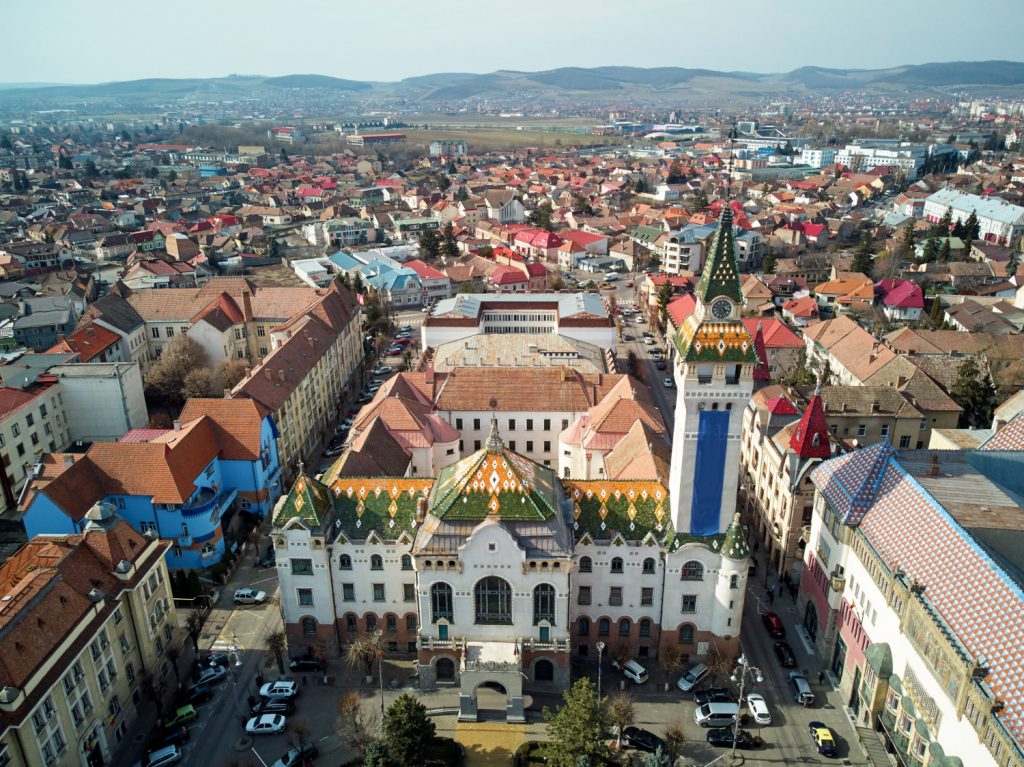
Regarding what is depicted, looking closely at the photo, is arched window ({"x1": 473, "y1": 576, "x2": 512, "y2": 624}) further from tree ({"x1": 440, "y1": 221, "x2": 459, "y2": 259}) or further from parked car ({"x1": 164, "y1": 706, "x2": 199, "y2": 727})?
tree ({"x1": 440, "y1": 221, "x2": 459, "y2": 259})

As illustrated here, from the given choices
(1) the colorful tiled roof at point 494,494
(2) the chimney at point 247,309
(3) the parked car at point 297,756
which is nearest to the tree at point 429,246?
(2) the chimney at point 247,309

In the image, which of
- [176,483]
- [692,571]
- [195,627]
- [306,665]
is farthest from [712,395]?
[176,483]

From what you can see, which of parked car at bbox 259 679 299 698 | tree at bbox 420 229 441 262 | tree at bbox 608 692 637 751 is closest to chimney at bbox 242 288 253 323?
parked car at bbox 259 679 299 698

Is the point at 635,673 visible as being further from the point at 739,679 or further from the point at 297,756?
the point at 297,756

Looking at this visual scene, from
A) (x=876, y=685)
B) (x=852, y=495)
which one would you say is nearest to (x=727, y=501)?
(x=852, y=495)

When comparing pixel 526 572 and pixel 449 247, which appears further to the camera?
pixel 449 247

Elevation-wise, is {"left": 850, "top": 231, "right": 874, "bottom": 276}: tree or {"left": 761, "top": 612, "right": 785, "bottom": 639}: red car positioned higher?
{"left": 850, "top": 231, "right": 874, "bottom": 276}: tree

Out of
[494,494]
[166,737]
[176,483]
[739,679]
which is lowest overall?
[739,679]
